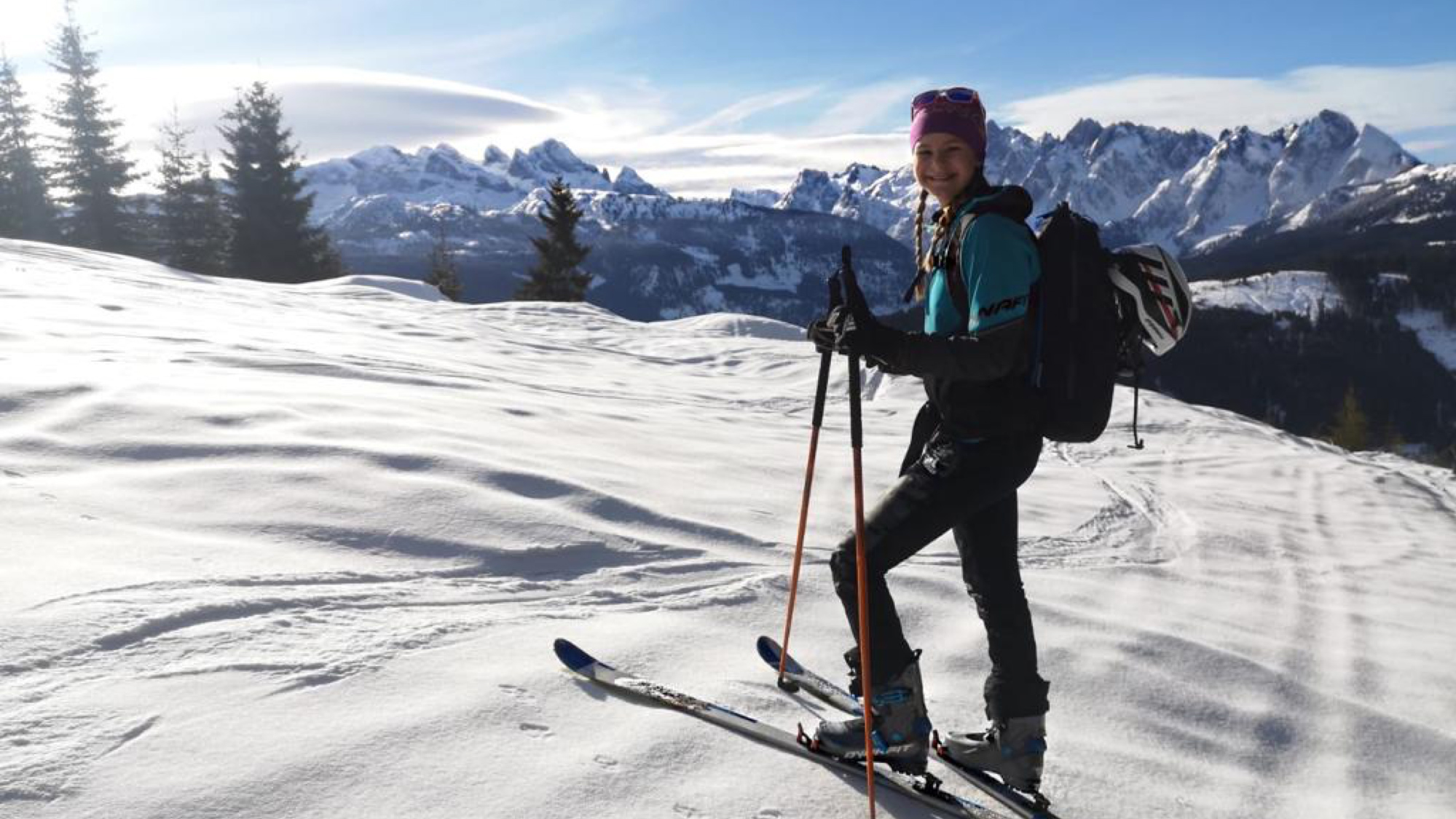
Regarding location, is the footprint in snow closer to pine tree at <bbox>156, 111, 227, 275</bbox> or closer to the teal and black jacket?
the teal and black jacket

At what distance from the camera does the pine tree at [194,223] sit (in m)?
40.3

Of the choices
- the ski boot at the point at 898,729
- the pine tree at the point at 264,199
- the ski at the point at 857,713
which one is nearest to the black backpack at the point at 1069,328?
the ski boot at the point at 898,729

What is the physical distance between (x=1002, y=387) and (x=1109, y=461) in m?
9.28

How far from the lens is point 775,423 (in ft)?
39.0

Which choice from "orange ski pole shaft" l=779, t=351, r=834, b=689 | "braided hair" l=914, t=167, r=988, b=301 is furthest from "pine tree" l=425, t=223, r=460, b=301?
"braided hair" l=914, t=167, r=988, b=301

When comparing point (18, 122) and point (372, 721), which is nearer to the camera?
point (372, 721)

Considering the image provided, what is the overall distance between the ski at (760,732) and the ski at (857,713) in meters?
0.11

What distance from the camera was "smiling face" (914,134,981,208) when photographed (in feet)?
10.9

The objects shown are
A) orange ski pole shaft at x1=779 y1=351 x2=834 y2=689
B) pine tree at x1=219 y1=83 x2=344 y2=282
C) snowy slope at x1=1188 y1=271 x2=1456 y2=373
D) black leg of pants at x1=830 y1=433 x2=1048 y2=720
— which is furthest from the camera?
snowy slope at x1=1188 y1=271 x2=1456 y2=373

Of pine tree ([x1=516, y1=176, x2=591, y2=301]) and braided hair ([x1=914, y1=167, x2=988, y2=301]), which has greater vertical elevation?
pine tree ([x1=516, y1=176, x2=591, y2=301])

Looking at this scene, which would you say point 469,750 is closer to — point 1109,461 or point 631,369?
point 1109,461

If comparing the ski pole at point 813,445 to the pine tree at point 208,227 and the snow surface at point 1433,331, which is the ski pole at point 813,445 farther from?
the snow surface at point 1433,331

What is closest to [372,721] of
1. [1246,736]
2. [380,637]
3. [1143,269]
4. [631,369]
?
[380,637]

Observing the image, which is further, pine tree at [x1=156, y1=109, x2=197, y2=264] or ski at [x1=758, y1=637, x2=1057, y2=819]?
pine tree at [x1=156, y1=109, x2=197, y2=264]
